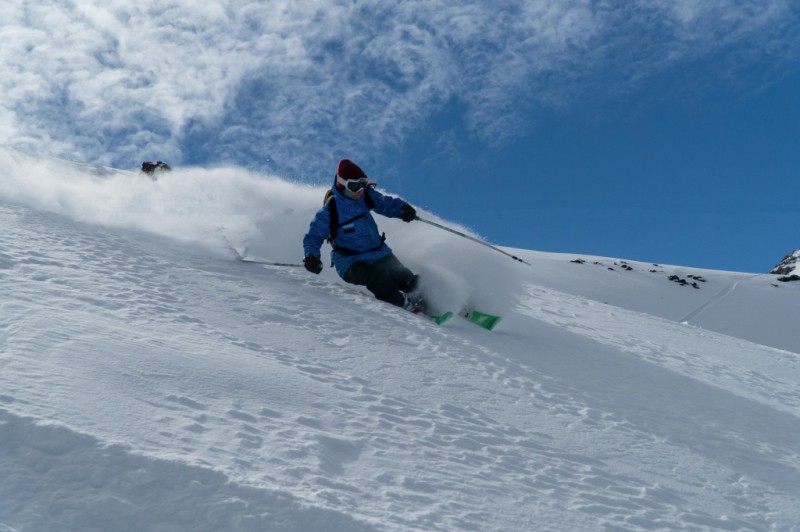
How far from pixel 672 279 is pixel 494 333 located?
22.4m

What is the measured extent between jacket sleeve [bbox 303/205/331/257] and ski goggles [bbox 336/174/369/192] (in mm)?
366

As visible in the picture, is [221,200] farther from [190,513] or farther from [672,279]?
[672,279]

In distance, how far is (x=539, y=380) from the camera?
214 inches

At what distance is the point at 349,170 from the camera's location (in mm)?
7789

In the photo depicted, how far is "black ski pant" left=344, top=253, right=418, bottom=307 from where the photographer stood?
7.82 metres

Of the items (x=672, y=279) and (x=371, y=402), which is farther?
(x=672, y=279)

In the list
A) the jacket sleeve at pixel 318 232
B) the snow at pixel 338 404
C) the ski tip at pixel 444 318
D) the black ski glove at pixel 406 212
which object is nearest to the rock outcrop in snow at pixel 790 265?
the snow at pixel 338 404

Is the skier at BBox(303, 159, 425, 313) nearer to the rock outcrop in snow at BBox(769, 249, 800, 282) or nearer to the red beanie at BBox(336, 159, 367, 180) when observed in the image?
the red beanie at BBox(336, 159, 367, 180)

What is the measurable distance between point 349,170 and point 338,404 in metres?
4.40

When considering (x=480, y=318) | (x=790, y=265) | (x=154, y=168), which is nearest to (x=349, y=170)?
(x=480, y=318)

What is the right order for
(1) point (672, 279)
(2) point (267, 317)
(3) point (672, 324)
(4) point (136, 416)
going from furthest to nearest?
(1) point (672, 279) → (3) point (672, 324) → (2) point (267, 317) → (4) point (136, 416)

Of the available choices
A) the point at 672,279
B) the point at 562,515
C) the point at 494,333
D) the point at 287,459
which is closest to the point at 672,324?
the point at 494,333

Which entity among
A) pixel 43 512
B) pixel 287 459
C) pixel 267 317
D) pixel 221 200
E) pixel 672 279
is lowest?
pixel 43 512

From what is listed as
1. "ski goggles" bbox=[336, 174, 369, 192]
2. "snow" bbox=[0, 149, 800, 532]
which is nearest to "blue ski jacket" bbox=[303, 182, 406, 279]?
"ski goggles" bbox=[336, 174, 369, 192]
